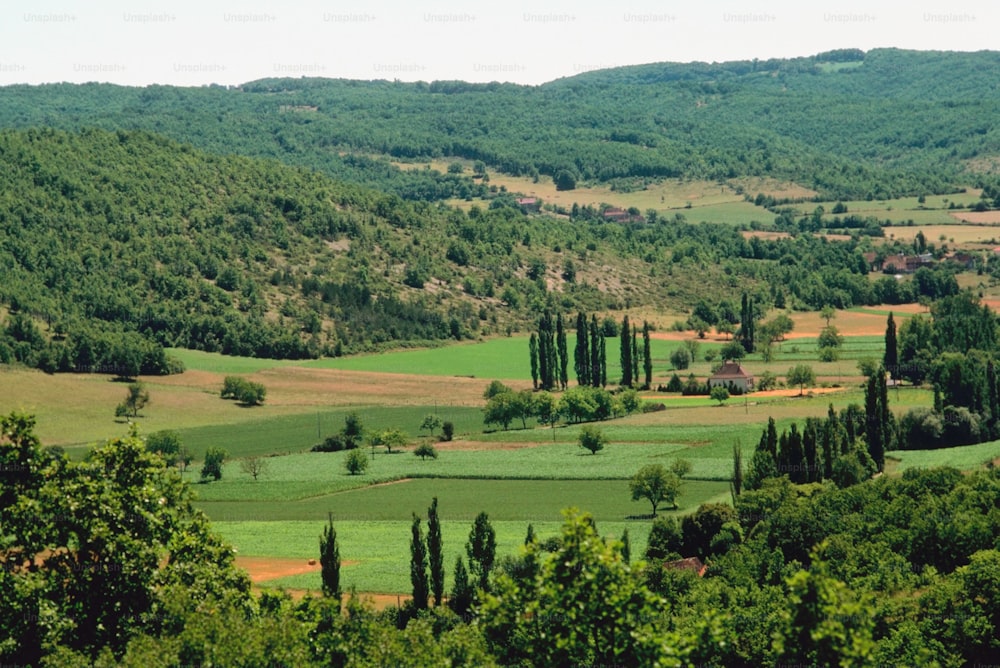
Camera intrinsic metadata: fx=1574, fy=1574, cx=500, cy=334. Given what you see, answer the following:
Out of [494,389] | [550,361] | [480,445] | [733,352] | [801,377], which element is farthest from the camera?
[733,352]

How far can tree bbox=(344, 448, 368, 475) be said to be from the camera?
110438mm

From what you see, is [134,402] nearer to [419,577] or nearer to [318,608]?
[419,577]

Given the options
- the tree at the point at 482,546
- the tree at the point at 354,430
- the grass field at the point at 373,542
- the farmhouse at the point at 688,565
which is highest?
the tree at the point at 354,430

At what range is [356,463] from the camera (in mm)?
110375

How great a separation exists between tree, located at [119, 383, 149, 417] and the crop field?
1.06 meters

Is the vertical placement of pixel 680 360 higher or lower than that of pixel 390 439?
higher

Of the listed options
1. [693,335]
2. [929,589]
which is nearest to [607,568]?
[929,589]

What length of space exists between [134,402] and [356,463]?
1328 inches

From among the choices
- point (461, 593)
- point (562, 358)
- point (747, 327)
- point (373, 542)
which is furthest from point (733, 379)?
point (461, 593)

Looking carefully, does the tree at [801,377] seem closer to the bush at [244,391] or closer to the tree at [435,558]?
the bush at [244,391]

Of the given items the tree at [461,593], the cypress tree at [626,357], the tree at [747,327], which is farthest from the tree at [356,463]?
the tree at [747,327]

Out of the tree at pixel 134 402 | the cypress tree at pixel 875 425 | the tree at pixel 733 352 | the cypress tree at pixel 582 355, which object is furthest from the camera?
the tree at pixel 733 352

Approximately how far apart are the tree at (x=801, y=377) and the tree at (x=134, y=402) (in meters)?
57.9

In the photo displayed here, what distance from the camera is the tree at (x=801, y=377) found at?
464 feet
